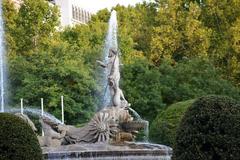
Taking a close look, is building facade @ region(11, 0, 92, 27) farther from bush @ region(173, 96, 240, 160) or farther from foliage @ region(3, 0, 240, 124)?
bush @ region(173, 96, 240, 160)

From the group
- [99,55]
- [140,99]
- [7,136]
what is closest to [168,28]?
[99,55]

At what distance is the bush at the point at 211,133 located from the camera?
9.82 meters

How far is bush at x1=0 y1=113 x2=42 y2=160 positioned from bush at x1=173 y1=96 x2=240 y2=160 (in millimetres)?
2234

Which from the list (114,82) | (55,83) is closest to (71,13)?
(55,83)

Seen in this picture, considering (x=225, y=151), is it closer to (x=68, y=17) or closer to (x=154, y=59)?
(x=154, y=59)

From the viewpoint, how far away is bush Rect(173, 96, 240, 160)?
982 cm

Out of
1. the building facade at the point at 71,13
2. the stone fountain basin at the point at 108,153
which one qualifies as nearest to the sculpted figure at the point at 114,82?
the stone fountain basin at the point at 108,153

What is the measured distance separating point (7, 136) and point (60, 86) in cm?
2591

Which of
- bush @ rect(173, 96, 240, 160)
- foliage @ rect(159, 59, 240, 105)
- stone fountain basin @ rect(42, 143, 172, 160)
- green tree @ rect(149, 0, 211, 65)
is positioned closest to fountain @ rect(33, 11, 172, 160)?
stone fountain basin @ rect(42, 143, 172, 160)

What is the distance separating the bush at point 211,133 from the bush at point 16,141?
223 cm

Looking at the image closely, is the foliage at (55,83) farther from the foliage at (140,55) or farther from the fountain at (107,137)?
the fountain at (107,137)

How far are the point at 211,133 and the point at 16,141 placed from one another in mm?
3014

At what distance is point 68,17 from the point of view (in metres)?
88.2

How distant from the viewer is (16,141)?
10.3 meters
